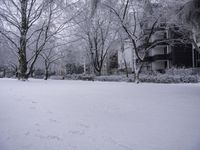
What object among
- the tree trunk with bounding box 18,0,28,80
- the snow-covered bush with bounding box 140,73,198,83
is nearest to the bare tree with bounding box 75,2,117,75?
the tree trunk with bounding box 18,0,28,80

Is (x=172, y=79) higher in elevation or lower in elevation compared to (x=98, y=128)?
higher

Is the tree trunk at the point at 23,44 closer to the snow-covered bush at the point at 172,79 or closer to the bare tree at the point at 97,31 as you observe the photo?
the bare tree at the point at 97,31

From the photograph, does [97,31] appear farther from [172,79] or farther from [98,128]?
[98,128]

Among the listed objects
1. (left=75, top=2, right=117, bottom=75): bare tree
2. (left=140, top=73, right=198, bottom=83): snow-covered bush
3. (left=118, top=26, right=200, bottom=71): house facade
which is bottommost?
(left=140, top=73, right=198, bottom=83): snow-covered bush

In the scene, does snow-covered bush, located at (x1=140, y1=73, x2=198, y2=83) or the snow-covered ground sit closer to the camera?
the snow-covered ground

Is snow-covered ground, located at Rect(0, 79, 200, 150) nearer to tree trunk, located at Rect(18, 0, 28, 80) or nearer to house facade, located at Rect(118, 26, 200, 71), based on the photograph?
tree trunk, located at Rect(18, 0, 28, 80)

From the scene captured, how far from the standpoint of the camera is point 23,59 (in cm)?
2409

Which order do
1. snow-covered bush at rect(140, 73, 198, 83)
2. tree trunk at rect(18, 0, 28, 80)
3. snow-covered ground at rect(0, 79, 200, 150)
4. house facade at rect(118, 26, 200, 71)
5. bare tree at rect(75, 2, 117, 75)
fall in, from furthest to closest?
A: 1. house facade at rect(118, 26, 200, 71)
2. bare tree at rect(75, 2, 117, 75)
3. tree trunk at rect(18, 0, 28, 80)
4. snow-covered bush at rect(140, 73, 198, 83)
5. snow-covered ground at rect(0, 79, 200, 150)

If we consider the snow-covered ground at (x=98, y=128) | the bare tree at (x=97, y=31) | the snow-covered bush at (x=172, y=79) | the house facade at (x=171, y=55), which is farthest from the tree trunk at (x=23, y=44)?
the snow-covered ground at (x=98, y=128)

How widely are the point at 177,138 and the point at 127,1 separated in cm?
1903

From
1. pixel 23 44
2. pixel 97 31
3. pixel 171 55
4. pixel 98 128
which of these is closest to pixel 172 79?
pixel 97 31

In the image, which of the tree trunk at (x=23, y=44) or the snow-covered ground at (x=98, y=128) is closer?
the snow-covered ground at (x=98, y=128)

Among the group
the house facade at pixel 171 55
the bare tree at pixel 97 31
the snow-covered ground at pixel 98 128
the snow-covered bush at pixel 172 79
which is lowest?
the snow-covered ground at pixel 98 128

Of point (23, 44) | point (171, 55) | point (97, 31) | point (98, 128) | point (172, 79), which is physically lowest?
point (98, 128)
